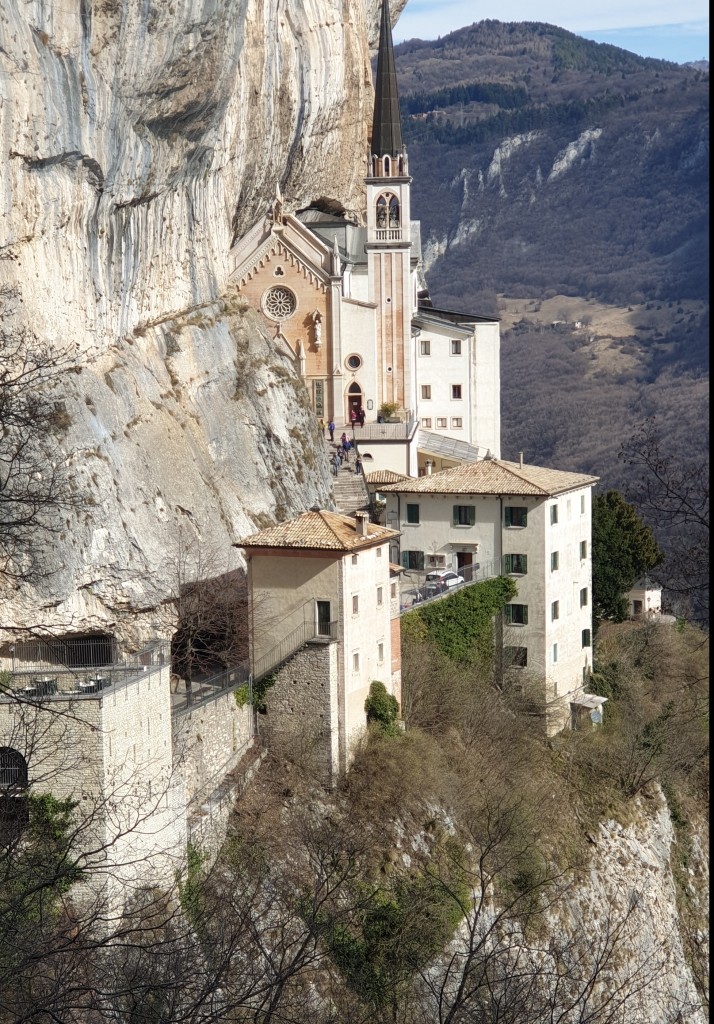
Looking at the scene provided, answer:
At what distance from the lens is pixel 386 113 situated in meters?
56.9

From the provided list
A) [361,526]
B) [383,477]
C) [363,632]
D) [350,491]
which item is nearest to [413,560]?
[350,491]

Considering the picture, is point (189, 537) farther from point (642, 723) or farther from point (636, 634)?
point (636, 634)

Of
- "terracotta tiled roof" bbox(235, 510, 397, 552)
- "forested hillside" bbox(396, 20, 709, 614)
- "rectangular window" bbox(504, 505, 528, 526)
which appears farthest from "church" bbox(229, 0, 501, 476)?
"forested hillside" bbox(396, 20, 709, 614)

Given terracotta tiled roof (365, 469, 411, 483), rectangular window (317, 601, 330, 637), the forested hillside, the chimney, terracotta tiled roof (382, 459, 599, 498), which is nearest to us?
rectangular window (317, 601, 330, 637)

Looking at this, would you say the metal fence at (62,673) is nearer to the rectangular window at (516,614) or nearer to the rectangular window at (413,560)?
the rectangular window at (413,560)

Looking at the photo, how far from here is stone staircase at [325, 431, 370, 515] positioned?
45812mm

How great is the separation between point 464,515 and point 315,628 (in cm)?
1029

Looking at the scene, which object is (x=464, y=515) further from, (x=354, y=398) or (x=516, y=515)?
(x=354, y=398)

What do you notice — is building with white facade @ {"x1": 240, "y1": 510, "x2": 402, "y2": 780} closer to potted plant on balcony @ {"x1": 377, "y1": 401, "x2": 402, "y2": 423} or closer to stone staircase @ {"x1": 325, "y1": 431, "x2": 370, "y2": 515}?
stone staircase @ {"x1": 325, "y1": 431, "x2": 370, "y2": 515}

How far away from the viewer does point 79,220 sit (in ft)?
112

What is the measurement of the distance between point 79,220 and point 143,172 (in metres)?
2.96

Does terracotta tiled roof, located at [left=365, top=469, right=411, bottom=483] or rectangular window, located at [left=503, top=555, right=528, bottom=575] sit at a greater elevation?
terracotta tiled roof, located at [left=365, top=469, right=411, bottom=483]

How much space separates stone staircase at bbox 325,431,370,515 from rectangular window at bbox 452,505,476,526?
4.64 metres

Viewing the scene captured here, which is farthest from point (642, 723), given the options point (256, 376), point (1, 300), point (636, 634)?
point (1, 300)
